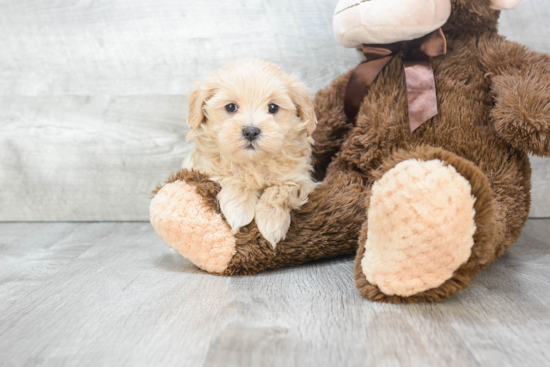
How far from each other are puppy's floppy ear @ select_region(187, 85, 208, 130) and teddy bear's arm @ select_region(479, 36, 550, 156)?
81 cm

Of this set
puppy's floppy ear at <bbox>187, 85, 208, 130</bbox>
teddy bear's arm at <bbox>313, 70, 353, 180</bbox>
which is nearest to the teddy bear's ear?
teddy bear's arm at <bbox>313, 70, 353, 180</bbox>

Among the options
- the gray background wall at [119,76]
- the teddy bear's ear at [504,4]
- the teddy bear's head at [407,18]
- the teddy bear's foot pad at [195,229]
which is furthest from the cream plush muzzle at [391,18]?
the teddy bear's foot pad at [195,229]

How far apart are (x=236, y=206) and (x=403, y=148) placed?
0.51m

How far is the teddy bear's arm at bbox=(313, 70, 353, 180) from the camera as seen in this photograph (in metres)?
1.56

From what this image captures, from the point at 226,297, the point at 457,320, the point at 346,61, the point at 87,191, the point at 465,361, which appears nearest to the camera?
the point at 465,361

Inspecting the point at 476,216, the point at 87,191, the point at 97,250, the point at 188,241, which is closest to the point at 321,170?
the point at 188,241

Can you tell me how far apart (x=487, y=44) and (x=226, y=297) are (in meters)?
1.04

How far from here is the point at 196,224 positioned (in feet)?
4.09

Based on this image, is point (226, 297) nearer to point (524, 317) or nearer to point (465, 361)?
point (465, 361)

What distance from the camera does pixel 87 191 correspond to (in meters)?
2.01

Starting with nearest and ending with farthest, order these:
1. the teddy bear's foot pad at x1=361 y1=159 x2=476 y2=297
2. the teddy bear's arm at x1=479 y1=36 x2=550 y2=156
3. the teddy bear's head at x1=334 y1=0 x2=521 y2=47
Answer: the teddy bear's foot pad at x1=361 y1=159 x2=476 y2=297 → the teddy bear's arm at x1=479 y1=36 x2=550 y2=156 → the teddy bear's head at x1=334 y1=0 x2=521 y2=47

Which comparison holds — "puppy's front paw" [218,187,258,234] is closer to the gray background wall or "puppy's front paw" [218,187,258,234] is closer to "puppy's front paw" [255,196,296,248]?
"puppy's front paw" [255,196,296,248]

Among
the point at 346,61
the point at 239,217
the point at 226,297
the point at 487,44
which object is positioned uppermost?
the point at 487,44

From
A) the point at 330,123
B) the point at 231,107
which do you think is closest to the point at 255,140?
the point at 231,107
